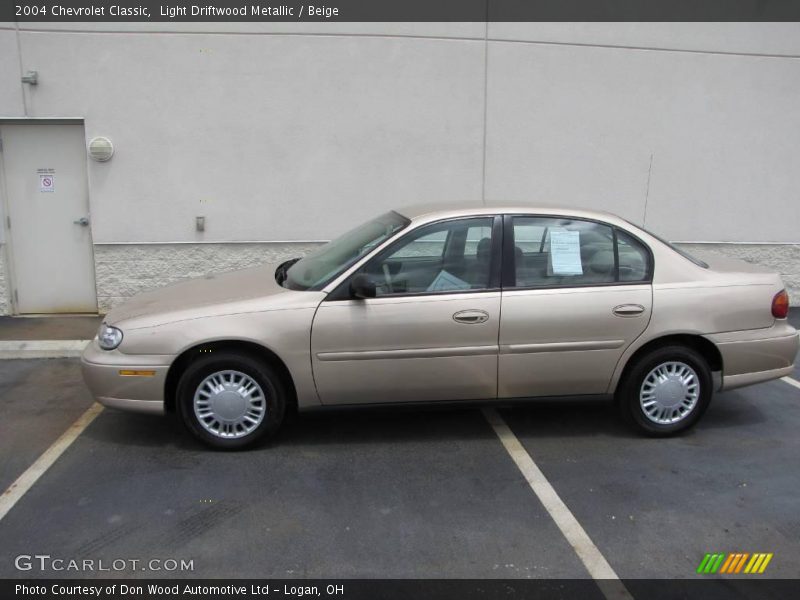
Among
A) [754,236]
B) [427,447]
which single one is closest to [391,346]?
[427,447]

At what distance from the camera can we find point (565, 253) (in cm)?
448

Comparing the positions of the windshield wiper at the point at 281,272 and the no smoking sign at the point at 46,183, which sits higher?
the no smoking sign at the point at 46,183

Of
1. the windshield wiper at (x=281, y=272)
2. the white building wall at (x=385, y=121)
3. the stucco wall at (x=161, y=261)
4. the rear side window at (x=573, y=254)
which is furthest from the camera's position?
the stucco wall at (x=161, y=261)

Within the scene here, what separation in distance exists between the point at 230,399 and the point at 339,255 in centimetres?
124

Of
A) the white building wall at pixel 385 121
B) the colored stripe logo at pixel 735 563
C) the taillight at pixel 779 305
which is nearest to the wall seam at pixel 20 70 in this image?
the white building wall at pixel 385 121

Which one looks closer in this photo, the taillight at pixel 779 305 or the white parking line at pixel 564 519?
the white parking line at pixel 564 519

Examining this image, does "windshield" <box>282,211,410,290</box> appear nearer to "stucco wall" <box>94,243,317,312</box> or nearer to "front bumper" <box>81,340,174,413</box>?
"front bumper" <box>81,340,174,413</box>

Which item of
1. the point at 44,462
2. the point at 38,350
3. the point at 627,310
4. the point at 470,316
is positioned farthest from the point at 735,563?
the point at 38,350

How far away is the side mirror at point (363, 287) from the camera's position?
411cm

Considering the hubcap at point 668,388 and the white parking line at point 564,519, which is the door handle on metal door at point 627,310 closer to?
the hubcap at point 668,388

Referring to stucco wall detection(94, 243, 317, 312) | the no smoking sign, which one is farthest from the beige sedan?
the no smoking sign

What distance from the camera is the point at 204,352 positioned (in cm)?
423

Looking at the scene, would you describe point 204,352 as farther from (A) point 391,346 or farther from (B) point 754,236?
(B) point 754,236
